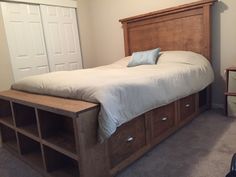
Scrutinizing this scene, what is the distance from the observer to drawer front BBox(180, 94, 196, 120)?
2430 millimetres

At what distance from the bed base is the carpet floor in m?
0.07

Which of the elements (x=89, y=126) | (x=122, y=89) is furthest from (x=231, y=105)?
(x=89, y=126)

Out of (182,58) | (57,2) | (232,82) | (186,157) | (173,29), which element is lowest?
(186,157)

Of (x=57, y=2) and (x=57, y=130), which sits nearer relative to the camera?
(x=57, y=130)

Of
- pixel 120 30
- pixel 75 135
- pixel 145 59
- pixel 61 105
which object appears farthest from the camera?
pixel 120 30

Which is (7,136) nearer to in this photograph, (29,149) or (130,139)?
(29,149)

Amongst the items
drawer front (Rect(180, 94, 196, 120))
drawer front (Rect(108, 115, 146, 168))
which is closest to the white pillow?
drawer front (Rect(180, 94, 196, 120))

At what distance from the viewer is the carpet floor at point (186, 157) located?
1.59 meters

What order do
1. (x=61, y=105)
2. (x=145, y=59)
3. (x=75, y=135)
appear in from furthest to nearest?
(x=145, y=59), (x=61, y=105), (x=75, y=135)

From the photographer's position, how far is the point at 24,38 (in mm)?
3568

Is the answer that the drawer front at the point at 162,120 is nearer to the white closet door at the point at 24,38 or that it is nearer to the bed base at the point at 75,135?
the bed base at the point at 75,135

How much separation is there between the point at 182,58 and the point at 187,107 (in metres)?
0.66

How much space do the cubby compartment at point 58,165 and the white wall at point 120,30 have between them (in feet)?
7.62

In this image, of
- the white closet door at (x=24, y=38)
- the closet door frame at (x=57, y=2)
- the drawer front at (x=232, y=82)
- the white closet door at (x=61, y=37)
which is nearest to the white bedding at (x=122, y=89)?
the drawer front at (x=232, y=82)
